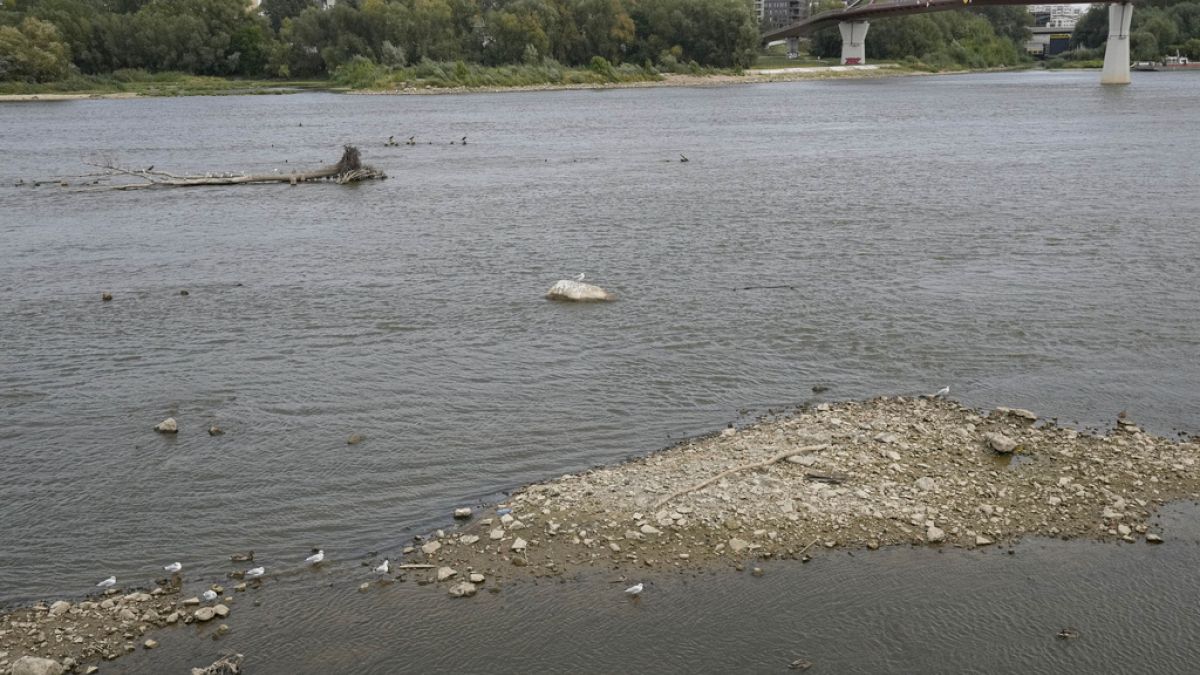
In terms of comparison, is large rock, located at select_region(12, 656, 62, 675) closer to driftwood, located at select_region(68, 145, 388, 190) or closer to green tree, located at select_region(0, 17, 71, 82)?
driftwood, located at select_region(68, 145, 388, 190)

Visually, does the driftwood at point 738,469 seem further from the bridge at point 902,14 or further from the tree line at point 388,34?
the tree line at point 388,34

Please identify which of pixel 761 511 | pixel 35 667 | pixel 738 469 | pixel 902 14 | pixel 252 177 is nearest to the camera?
pixel 35 667

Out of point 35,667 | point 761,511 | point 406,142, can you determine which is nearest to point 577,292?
point 761,511

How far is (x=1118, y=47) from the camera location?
133 meters

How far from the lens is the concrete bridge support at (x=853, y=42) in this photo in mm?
173000

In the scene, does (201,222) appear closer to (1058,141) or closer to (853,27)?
(1058,141)

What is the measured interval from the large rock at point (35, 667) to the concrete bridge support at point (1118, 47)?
141 m

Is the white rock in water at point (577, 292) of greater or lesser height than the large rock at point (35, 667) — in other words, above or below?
above

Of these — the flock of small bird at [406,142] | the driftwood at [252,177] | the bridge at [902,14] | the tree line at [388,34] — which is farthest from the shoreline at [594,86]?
the driftwood at [252,177]

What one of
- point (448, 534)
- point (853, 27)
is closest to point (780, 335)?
point (448, 534)

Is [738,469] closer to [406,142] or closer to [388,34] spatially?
[406,142]

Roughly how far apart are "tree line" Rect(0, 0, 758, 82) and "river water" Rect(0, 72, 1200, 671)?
97941mm

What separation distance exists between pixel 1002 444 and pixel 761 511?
4.64 metres

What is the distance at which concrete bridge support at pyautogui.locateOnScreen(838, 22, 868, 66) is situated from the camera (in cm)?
17300
